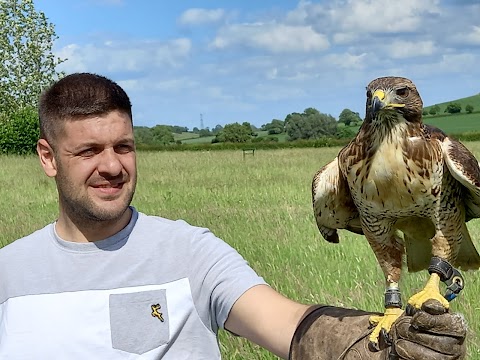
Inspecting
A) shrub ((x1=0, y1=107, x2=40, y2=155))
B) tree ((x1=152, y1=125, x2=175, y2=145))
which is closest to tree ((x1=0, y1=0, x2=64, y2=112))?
shrub ((x1=0, y1=107, x2=40, y2=155))

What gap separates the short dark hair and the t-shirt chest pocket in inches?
26.4

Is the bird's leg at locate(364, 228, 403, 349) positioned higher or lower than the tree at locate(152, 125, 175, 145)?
lower

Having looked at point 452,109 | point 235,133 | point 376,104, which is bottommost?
point 376,104

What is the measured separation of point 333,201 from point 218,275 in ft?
1.89

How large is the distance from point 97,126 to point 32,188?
1032cm

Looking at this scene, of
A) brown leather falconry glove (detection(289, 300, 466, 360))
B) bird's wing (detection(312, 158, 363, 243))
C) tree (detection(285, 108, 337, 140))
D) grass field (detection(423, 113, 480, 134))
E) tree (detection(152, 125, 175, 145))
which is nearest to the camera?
brown leather falconry glove (detection(289, 300, 466, 360))

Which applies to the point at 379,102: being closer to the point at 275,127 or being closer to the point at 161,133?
the point at 275,127

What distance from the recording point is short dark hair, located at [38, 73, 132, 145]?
2281 mm

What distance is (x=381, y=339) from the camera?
6.07 ft

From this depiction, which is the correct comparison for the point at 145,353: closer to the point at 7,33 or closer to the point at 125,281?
the point at 125,281

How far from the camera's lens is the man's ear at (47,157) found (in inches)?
94.3

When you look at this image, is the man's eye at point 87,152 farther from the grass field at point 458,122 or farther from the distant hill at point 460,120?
the grass field at point 458,122

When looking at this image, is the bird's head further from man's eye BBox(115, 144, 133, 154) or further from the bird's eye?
man's eye BBox(115, 144, 133, 154)

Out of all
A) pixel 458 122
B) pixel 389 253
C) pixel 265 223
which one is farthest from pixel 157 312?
pixel 458 122
